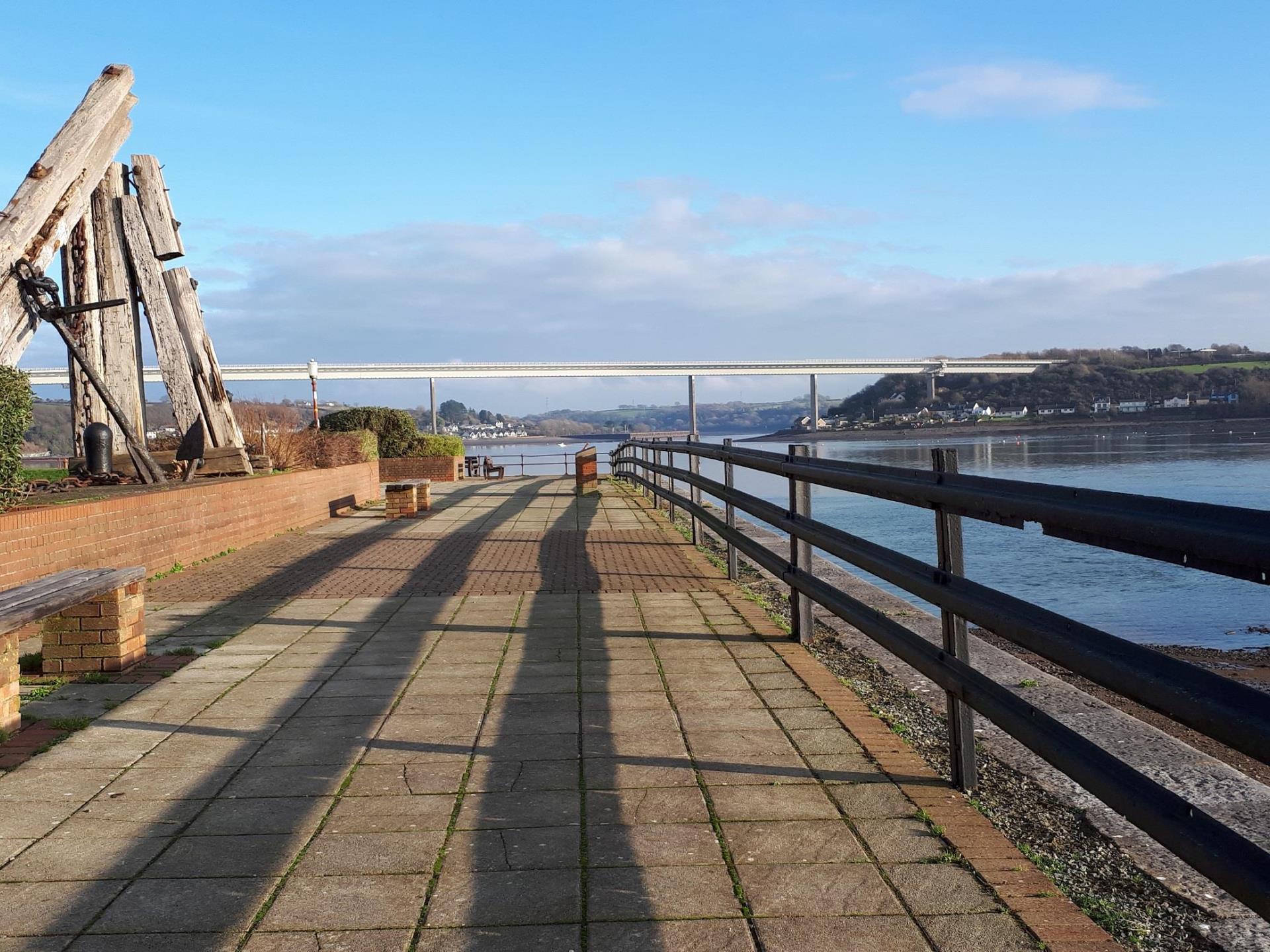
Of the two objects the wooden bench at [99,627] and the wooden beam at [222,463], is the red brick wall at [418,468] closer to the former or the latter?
the wooden beam at [222,463]

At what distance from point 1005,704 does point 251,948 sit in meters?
1.97

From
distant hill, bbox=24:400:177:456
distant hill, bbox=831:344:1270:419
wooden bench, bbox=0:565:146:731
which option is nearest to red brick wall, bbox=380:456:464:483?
distant hill, bbox=24:400:177:456

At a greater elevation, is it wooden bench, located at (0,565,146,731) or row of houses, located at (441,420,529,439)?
row of houses, located at (441,420,529,439)

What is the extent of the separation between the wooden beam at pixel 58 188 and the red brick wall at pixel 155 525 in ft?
7.19

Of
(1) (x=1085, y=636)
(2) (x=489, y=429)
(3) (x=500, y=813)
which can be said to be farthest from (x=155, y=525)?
(2) (x=489, y=429)

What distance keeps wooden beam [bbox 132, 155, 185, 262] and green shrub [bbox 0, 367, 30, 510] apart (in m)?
5.14

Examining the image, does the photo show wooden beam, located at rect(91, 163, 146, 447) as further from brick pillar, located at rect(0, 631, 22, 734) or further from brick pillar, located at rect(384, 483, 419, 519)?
brick pillar, located at rect(0, 631, 22, 734)

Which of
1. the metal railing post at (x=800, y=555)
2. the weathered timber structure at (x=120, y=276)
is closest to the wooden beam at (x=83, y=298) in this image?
the weathered timber structure at (x=120, y=276)

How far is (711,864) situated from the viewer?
278 cm

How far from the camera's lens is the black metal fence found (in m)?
1.82

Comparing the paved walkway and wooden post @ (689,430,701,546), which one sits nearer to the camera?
the paved walkway

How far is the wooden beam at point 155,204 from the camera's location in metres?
12.6

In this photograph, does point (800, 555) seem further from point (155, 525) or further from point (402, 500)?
point (402, 500)

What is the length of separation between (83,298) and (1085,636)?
40.7ft
